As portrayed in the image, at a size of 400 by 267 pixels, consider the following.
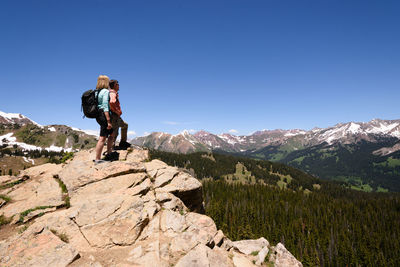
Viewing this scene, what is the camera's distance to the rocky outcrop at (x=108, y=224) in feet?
26.9

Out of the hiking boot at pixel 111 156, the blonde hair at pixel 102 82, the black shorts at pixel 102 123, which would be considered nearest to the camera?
the black shorts at pixel 102 123

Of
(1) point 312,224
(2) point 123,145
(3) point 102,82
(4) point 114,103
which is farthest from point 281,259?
(1) point 312,224

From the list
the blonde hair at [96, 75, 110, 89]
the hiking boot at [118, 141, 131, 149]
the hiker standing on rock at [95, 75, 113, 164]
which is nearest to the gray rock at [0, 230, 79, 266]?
the hiker standing on rock at [95, 75, 113, 164]

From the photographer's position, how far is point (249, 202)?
163125 mm

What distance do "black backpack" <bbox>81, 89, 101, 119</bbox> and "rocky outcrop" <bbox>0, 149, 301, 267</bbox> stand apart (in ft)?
13.0

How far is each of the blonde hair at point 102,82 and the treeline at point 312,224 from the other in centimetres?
10732

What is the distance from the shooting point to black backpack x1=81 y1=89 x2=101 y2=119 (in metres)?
12.7

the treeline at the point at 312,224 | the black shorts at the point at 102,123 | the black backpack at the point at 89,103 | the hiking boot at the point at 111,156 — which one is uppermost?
the black backpack at the point at 89,103

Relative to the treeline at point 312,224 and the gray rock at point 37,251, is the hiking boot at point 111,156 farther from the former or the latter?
the treeline at point 312,224

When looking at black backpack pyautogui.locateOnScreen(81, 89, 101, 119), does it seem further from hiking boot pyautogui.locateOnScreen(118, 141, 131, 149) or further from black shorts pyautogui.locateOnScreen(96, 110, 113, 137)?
hiking boot pyautogui.locateOnScreen(118, 141, 131, 149)

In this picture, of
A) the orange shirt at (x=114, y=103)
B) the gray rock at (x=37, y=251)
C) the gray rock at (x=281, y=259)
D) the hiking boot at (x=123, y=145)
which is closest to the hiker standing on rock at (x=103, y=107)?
the orange shirt at (x=114, y=103)

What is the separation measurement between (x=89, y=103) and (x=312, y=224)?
169m

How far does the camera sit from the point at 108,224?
985 centimetres

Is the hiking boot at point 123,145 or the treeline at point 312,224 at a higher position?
the hiking boot at point 123,145
